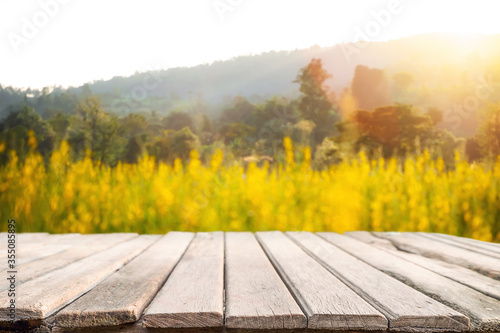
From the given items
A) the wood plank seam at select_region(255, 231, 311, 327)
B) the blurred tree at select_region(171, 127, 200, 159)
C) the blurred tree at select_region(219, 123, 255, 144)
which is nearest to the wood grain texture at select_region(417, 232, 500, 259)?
the wood plank seam at select_region(255, 231, 311, 327)

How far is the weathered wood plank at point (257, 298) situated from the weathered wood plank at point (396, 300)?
0.22m

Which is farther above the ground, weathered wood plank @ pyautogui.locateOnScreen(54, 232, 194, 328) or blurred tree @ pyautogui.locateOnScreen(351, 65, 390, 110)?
blurred tree @ pyautogui.locateOnScreen(351, 65, 390, 110)

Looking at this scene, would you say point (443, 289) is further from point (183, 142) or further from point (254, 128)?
point (254, 128)

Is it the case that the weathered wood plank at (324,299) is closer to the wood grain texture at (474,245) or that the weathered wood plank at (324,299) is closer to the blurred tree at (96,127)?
the wood grain texture at (474,245)

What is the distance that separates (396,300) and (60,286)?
36.9 inches

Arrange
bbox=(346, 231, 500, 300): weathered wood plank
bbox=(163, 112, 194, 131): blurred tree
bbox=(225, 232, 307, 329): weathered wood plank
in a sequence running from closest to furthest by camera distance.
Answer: bbox=(225, 232, 307, 329): weathered wood plank < bbox=(346, 231, 500, 300): weathered wood plank < bbox=(163, 112, 194, 131): blurred tree

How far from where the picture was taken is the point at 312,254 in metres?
1.55

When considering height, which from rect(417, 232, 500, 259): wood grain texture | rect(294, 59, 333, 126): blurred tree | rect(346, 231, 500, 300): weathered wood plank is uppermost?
rect(294, 59, 333, 126): blurred tree

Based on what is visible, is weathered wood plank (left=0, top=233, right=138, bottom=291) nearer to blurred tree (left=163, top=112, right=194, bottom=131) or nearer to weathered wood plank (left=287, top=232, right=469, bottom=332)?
weathered wood plank (left=287, top=232, right=469, bottom=332)

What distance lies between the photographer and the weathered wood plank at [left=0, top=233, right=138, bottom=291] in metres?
1.18

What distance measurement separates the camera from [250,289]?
3.30ft

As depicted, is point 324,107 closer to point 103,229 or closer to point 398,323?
point 103,229

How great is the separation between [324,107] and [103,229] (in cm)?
1687

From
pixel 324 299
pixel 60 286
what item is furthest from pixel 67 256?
pixel 324 299
